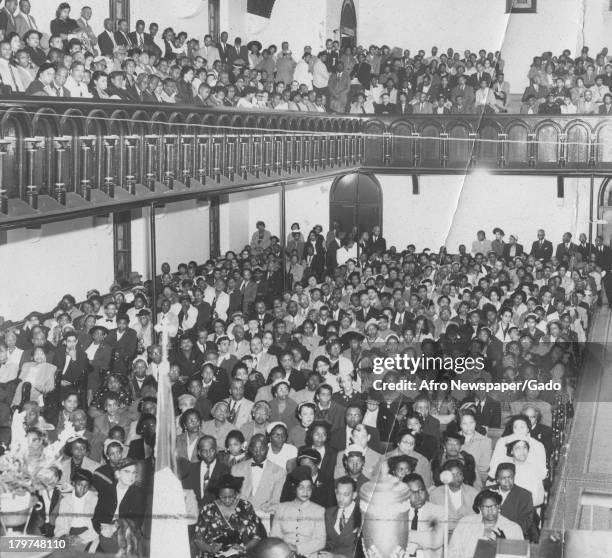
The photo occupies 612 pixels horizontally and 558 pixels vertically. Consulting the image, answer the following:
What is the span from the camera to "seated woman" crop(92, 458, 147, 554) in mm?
6609

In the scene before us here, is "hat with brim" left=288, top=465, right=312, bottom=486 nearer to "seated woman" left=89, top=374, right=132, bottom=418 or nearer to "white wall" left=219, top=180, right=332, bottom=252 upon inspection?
"seated woman" left=89, top=374, right=132, bottom=418

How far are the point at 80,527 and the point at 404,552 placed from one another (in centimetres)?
208

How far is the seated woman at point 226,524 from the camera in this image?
20.6ft

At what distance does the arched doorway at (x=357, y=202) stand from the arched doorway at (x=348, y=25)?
2933 mm

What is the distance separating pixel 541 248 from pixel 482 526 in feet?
35.3

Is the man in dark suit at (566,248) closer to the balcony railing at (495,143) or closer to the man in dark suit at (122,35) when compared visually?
the balcony railing at (495,143)

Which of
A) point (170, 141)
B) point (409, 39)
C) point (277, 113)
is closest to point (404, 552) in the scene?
point (170, 141)

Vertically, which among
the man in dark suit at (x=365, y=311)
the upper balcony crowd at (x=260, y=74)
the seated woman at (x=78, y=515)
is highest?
the upper balcony crowd at (x=260, y=74)

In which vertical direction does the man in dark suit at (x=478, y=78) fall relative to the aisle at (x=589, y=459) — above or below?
above

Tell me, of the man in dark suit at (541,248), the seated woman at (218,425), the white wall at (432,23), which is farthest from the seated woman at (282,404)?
the white wall at (432,23)

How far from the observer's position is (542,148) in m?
18.1

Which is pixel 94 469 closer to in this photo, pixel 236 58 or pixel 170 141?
pixel 170 141

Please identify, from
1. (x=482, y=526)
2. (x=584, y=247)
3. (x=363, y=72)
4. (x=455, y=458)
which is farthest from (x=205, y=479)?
(x=363, y=72)

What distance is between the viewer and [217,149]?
12.0m
